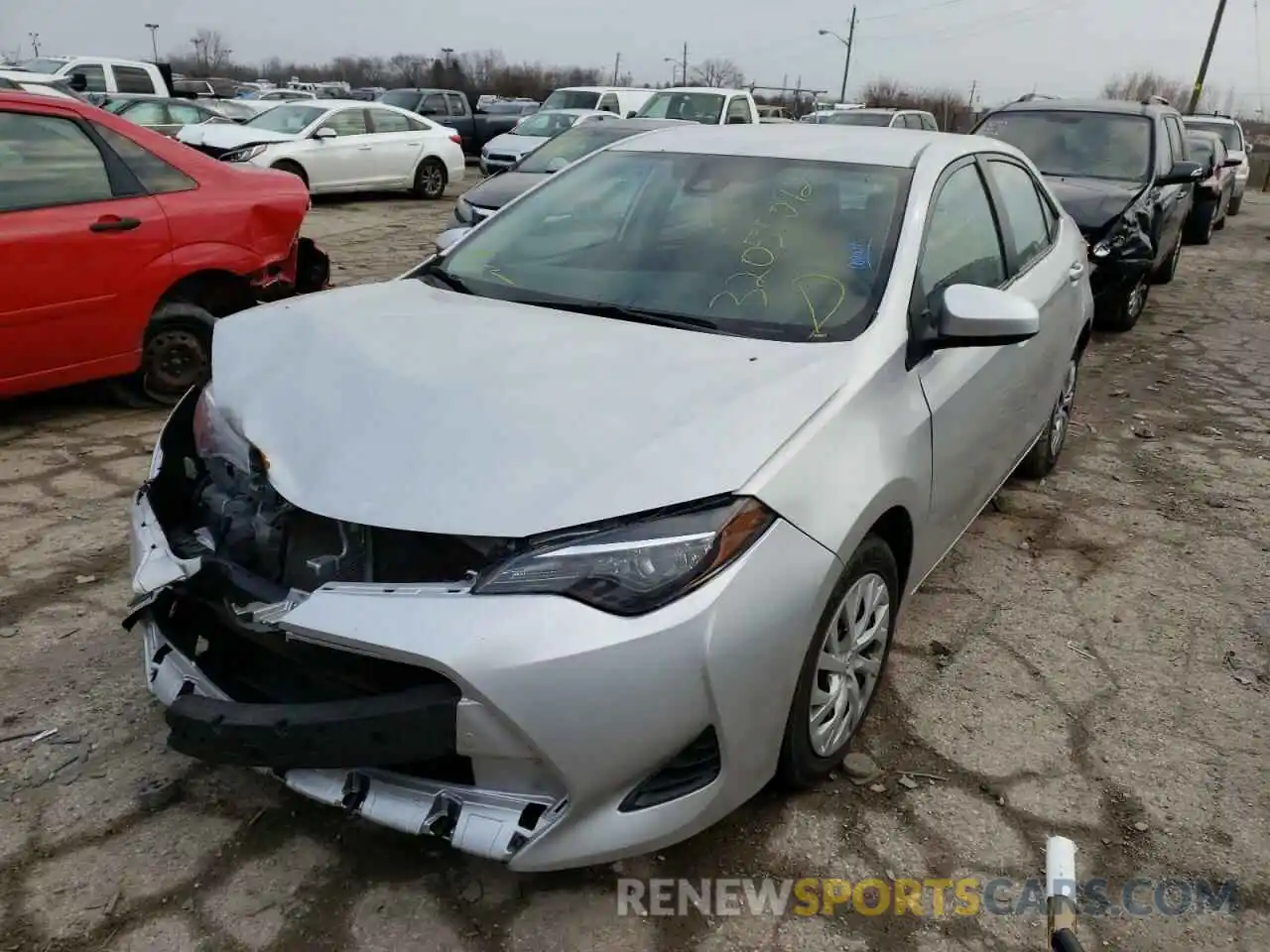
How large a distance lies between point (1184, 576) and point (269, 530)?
136 inches

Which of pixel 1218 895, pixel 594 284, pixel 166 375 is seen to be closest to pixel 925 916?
pixel 1218 895

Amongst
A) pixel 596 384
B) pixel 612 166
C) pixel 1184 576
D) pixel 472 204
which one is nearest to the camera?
pixel 596 384

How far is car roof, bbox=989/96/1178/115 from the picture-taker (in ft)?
28.3

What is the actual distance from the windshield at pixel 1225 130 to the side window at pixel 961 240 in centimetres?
1651

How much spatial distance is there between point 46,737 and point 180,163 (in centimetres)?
335

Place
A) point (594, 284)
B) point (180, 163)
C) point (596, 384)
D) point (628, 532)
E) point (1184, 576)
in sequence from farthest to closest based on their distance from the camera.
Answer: point (180, 163) < point (1184, 576) < point (594, 284) < point (596, 384) < point (628, 532)

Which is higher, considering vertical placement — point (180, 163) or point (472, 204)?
point (180, 163)

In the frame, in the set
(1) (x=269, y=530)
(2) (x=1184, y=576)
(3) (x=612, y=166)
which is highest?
(3) (x=612, y=166)

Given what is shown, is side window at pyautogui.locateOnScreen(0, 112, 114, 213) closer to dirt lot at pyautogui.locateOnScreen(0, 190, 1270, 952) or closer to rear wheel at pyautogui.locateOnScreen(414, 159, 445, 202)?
dirt lot at pyautogui.locateOnScreen(0, 190, 1270, 952)

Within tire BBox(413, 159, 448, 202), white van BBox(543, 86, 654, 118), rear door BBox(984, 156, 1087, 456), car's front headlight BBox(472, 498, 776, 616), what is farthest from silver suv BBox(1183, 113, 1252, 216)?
car's front headlight BBox(472, 498, 776, 616)

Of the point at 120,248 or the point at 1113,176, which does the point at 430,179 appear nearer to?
the point at 1113,176

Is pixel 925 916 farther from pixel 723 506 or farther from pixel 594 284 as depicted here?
pixel 594 284

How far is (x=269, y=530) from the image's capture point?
2301 millimetres

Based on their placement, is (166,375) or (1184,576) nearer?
(1184,576)
